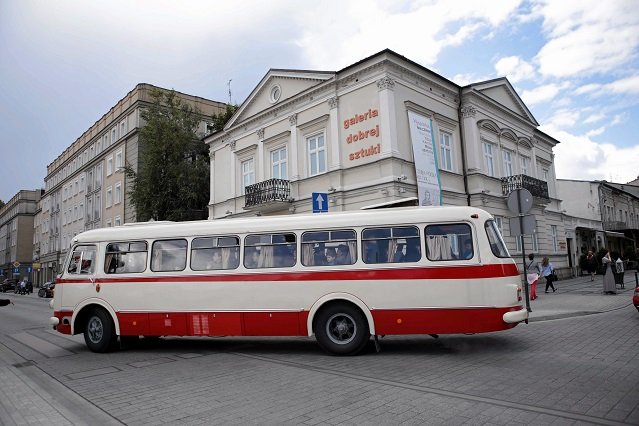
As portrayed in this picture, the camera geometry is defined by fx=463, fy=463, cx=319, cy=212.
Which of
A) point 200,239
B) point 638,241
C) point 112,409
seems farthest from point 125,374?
point 638,241

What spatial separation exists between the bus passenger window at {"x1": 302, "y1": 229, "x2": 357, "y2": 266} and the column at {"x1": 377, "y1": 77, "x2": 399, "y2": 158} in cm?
1124

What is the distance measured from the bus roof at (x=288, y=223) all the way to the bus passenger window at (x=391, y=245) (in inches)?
6.0

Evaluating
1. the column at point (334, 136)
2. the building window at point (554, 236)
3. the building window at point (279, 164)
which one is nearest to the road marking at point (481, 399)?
the column at point (334, 136)

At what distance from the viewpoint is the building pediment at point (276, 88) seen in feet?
76.5

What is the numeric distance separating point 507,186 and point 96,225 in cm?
4000

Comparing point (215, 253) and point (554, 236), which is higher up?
point (554, 236)

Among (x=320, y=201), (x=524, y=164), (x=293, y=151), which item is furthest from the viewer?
(x=524, y=164)

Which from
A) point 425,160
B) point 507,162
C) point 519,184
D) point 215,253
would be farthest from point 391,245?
point 507,162

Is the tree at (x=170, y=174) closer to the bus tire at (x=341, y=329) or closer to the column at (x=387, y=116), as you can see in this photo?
the column at (x=387, y=116)

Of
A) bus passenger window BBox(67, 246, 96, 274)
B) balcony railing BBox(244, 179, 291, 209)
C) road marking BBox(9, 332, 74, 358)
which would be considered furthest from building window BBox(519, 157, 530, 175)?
road marking BBox(9, 332, 74, 358)

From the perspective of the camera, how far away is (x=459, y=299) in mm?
8078

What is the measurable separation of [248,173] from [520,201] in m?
A: 17.9

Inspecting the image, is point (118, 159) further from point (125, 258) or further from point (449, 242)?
point (449, 242)

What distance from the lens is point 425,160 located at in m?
20.6
